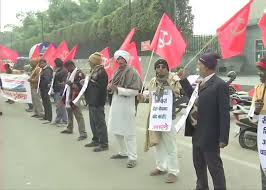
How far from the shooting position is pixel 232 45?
21.8 feet

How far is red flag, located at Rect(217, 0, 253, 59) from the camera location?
6.63 metres

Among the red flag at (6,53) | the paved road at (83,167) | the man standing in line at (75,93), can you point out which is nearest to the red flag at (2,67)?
the red flag at (6,53)

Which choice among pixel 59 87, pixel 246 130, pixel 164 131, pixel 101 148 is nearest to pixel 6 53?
pixel 59 87

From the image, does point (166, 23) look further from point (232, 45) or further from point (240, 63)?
point (240, 63)

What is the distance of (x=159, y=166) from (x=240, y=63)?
25.3 metres

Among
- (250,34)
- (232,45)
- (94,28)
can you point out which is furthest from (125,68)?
(94,28)

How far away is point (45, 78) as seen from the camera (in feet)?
42.9

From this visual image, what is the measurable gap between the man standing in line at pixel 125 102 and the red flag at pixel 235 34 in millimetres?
1587

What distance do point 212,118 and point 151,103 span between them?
173 centimetres

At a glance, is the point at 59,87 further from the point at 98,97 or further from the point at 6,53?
the point at 6,53

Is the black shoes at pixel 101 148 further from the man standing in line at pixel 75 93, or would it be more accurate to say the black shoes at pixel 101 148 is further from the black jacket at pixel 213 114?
the black jacket at pixel 213 114

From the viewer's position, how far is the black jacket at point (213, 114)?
535 cm

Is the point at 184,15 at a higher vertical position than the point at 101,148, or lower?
higher

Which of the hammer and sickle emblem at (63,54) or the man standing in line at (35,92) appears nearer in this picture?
the man standing in line at (35,92)
